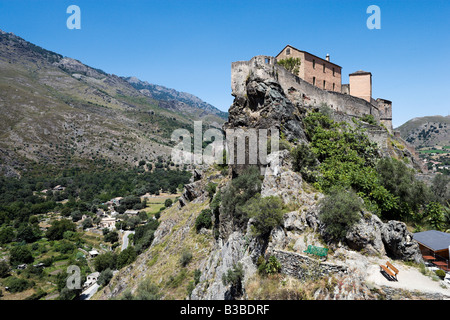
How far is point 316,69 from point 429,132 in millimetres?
197940

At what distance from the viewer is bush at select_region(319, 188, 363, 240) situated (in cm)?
1112

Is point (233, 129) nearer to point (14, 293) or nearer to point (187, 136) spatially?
point (14, 293)

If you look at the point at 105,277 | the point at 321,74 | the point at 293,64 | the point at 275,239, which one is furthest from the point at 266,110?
the point at 105,277

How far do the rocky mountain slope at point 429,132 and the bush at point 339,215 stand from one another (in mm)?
200280

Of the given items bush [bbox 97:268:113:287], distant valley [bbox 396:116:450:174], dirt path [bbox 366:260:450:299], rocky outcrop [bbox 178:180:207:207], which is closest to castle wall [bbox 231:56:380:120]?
rocky outcrop [bbox 178:180:207:207]

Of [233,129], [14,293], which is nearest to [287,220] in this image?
[233,129]

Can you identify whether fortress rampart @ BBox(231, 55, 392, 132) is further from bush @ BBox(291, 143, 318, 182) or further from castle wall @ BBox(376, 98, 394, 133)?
castle wall @ BBox(376, 98, 394, 133)

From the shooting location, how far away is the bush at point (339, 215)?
11125mm

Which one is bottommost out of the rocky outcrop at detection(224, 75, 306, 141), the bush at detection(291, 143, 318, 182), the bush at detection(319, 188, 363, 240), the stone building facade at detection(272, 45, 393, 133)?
the bush at detection(319, 188, 363, 240)

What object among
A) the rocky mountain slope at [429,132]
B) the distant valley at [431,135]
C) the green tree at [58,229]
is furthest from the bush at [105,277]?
Answer: the rocky mountain slope at [429,132]

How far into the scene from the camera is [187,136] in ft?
505

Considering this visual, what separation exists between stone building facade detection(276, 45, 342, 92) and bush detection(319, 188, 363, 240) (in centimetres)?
2208

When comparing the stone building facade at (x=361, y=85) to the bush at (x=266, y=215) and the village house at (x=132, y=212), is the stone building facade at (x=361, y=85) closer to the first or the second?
the bush at (x=266, y=215)

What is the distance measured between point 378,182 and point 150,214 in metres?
66.7
